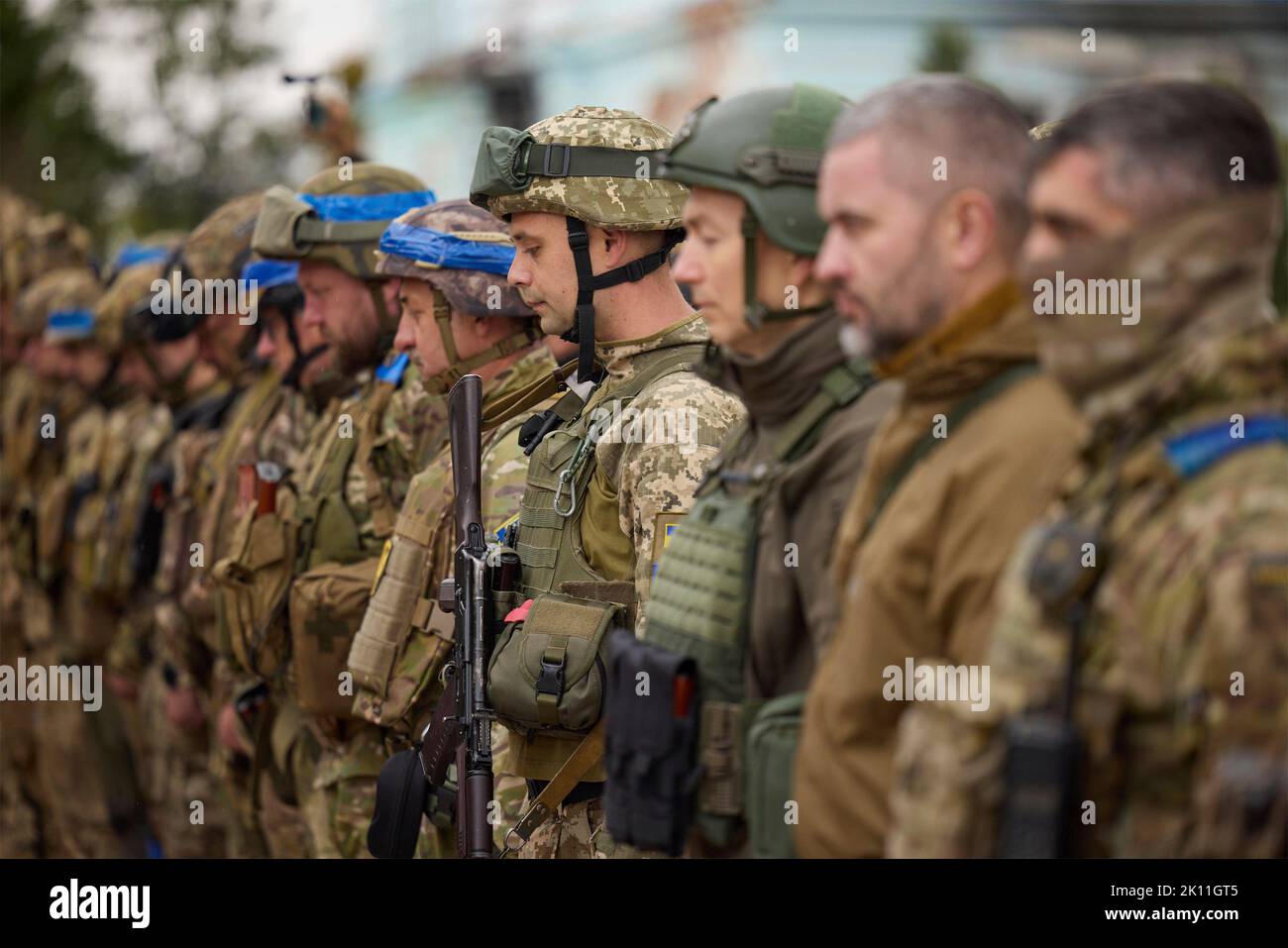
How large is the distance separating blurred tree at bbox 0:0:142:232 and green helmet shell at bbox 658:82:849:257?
20320 millimetres

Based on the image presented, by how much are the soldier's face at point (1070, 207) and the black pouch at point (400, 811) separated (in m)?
3.70

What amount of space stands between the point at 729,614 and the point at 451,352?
303cm

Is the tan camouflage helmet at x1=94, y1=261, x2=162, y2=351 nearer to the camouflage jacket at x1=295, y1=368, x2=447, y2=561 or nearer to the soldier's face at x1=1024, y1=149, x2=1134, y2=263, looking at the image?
the camouflage jacket at x1=295, y1=368, x2=447, y2=561

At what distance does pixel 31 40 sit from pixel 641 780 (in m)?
22.1

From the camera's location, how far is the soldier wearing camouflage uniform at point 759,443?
3.88m

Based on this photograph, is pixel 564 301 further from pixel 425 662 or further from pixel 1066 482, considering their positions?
pixel 1066 482

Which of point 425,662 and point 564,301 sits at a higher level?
point 564,301

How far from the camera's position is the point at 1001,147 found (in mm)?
3377

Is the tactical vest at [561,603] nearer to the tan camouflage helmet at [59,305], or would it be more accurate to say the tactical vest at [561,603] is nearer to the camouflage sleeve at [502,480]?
the camouflage sleeve at [502,480]

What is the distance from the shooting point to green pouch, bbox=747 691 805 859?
3633 millimetres

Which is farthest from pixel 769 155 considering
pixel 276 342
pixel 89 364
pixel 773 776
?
pixel 89 364

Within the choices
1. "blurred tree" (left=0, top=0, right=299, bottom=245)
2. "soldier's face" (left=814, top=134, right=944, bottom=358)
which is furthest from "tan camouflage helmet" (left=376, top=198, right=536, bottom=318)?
"blurred tree" (left=0, top=0, right=299, bottom=245)

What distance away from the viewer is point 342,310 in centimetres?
803
